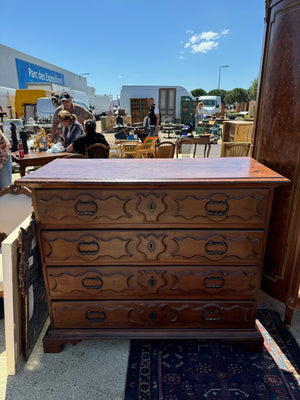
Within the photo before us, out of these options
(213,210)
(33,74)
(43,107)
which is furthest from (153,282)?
(33,74)

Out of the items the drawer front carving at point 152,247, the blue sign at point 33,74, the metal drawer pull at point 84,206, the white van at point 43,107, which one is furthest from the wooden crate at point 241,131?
the blue sign at point 33,74

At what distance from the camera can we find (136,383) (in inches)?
75.9

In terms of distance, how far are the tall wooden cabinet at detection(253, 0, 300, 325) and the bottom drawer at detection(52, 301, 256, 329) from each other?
51cm

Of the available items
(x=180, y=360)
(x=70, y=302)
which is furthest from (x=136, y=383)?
(x=70, y=302)

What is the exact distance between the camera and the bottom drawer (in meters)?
2.08

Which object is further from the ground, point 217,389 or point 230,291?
point 230,291

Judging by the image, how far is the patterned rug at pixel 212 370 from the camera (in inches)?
73.1

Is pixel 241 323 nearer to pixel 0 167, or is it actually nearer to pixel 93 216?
pixel 93 216

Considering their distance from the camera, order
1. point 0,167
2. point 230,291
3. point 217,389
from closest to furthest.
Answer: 1. point 217,389
2. point 230,291
3. point 0,167

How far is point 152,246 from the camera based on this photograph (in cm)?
192

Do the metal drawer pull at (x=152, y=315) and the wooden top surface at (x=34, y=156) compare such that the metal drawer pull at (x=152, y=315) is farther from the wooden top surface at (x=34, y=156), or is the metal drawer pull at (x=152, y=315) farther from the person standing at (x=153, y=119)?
the person standing at (x=153, y=119)

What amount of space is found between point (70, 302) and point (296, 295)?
6.60 ft

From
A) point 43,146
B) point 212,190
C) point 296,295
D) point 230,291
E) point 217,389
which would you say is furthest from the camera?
point 43,146

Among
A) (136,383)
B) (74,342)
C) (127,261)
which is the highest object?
(127,261)
